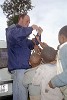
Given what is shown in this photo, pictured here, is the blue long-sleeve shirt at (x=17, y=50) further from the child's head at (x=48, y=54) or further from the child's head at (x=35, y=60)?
the child's head at (x=48, y=54)

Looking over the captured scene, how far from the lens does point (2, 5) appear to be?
109 feet

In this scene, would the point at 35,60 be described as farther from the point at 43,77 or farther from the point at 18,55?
the point at 18,55

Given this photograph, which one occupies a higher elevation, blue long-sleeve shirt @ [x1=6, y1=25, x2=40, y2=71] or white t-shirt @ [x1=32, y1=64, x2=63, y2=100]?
blue long-sleeve shirt @ [x1=6, y1=25, x2=40, y2=71]

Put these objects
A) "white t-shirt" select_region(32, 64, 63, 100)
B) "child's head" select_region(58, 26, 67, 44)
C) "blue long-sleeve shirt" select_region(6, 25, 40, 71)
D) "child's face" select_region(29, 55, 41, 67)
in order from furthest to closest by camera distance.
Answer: "blue long-sleeve shirt" select_region(6, 25, 40, 71) < "child's face" select_region(29, 55, 41, 67) < "white t-shirt" select_region(32, 64, 63, 100) < "child's head" select_region(58, 26, 67, 44)

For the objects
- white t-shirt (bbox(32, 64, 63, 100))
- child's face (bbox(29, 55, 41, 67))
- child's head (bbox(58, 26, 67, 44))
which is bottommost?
white t-shirt (bbox(32, 64, 63, 100))

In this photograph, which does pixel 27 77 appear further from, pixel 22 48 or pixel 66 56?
pixel 66 56

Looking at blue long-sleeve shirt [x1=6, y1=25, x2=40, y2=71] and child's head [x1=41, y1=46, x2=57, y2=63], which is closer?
child's head [x1=41, y1=46, x2=57, y2=63]

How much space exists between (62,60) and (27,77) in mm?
1469

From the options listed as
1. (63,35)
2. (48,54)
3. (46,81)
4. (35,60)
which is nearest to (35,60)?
(35,60)

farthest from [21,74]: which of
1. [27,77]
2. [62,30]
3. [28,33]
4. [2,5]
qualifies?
[2,5]

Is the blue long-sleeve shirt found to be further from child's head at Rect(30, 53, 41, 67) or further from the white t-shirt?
the white t-shirt

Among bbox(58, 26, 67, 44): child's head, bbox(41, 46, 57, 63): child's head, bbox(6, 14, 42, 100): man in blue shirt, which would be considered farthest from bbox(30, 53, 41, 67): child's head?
bbox(58, 26, 67, 44): child's head

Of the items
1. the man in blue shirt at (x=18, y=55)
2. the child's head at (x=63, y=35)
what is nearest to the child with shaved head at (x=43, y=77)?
the man in blue shirt at (x=18, y=55)

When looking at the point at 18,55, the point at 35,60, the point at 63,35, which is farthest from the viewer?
Result: the point at 18,55
